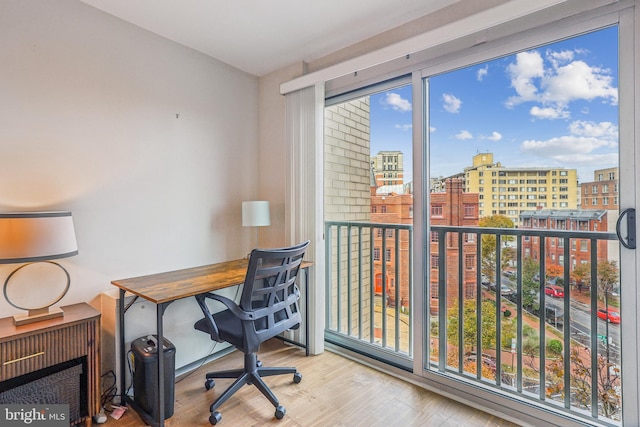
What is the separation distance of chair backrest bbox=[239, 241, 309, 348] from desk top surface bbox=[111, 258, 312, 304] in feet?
0.67

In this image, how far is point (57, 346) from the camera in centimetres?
166

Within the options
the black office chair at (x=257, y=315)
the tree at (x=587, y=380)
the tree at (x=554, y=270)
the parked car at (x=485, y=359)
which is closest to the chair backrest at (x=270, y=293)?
the black office chair at (x=257, y=315)

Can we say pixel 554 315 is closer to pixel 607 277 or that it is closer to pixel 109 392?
pixel 607 277

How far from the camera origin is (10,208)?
1766 millimetres

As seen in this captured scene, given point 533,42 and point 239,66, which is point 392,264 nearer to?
point 533,42

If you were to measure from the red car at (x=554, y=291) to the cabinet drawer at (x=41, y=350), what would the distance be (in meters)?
2.64

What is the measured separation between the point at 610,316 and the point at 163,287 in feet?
A: 8.20

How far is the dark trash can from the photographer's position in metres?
1.83

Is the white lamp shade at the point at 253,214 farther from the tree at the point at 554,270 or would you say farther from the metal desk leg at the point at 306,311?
the tree at the point at 554,270

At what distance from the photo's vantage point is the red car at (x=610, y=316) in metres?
1.67

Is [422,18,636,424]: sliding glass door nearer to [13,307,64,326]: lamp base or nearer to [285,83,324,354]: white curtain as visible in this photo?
[285,83,324,354]: white curtain

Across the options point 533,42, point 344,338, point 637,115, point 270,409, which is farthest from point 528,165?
point 270,409

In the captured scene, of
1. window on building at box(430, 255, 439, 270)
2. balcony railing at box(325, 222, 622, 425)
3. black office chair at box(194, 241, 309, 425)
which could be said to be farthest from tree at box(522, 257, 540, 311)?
black office chair at box(194, 241, 309, 425)

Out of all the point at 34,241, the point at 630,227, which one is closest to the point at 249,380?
the point at 34,241
